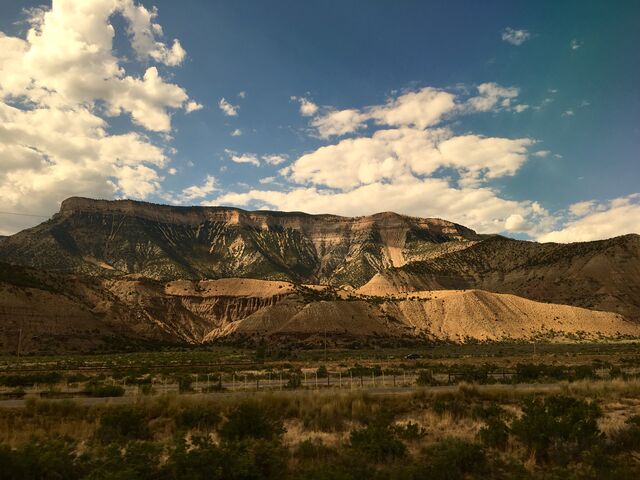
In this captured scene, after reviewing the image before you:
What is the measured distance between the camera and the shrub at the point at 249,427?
15.1m

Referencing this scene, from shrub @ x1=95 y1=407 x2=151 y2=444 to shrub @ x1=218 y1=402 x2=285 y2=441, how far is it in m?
2.98

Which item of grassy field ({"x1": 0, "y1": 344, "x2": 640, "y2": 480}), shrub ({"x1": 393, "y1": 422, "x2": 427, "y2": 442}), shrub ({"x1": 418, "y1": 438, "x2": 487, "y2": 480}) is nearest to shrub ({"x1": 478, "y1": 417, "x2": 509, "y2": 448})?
grassy field ({"x1": 0, "y1": 344, "x2": 640, "y2": 480})

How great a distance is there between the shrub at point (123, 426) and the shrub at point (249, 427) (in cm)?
298

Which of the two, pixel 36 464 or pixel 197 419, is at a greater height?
pixel 36 464

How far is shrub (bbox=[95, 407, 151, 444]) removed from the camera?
15.3 m

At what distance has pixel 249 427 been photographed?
1535 centimetres

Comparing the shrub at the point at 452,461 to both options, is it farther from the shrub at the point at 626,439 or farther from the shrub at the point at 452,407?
the shrub at the point at 452,407

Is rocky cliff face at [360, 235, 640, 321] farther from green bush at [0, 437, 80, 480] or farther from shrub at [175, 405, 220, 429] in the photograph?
green bush at [0, 437, 80, 480]

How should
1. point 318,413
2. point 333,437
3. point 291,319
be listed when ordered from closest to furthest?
point 333,437, point 318,413, point 291,319

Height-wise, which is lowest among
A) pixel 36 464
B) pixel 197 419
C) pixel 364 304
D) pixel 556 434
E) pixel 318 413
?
pixel 556 434

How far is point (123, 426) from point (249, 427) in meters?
4.42

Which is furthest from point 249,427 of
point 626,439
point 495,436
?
point 626,439

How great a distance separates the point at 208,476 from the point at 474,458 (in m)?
7.03

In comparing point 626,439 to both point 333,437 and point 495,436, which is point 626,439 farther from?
point 333,437
